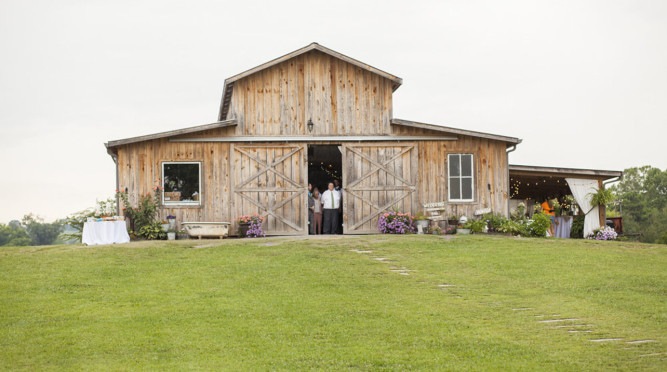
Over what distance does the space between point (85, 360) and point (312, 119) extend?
44.4 ft

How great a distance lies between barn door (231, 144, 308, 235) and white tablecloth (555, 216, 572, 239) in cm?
1015

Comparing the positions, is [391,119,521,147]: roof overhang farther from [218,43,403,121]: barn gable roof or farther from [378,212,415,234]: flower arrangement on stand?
[378,212,415,234]: flower arrangement on stand

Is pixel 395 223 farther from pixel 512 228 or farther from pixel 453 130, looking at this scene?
pixel 512 228

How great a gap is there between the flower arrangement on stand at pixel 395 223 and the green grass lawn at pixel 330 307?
3.00 m

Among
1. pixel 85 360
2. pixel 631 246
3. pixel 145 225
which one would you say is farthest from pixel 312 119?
pixel 85 360

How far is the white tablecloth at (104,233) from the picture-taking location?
18.6m

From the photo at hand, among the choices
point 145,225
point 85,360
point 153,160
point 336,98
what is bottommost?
point 85,360

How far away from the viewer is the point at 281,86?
2100 cm

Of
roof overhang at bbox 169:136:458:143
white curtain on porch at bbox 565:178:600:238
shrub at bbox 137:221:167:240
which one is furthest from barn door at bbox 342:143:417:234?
white curtain on porch at bbox 565:178:600:238

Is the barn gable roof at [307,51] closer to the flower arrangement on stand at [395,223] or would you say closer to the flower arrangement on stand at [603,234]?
the flower arrangement on stand at [395,223]

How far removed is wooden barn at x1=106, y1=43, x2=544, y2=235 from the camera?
20422 mm

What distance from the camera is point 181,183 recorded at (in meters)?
20.5

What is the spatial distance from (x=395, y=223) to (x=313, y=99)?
4.47 meters

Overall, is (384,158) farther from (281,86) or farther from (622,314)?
(622,314)
